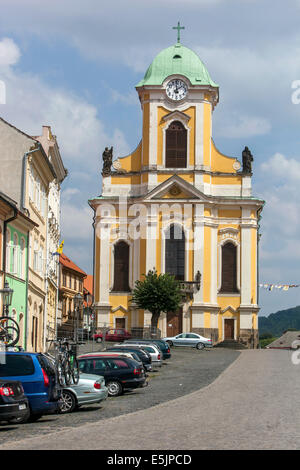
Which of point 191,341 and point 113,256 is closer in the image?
point 191,341

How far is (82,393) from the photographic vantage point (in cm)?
2298

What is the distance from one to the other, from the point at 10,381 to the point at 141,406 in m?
6.37

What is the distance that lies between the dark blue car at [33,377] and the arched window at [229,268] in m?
52.5

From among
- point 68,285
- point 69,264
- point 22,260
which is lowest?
point 22,260

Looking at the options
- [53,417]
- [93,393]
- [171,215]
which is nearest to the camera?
[53,417]

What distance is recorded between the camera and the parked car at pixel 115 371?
28.4 meters

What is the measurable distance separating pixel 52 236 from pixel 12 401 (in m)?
35.5

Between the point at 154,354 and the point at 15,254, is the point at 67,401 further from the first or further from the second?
the point at 154,354

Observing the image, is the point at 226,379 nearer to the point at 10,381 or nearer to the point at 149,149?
the point at 10,381

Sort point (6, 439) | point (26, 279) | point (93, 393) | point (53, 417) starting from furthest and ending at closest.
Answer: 1. point (26, 279)
2. point (93, 393)
3. point (53, 417)
4. point (6, 439)

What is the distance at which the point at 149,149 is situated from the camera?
239ft

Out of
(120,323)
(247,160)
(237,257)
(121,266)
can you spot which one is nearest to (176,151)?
(247,160)

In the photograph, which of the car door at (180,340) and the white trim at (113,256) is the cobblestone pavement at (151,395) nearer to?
the car door at (180,340)
